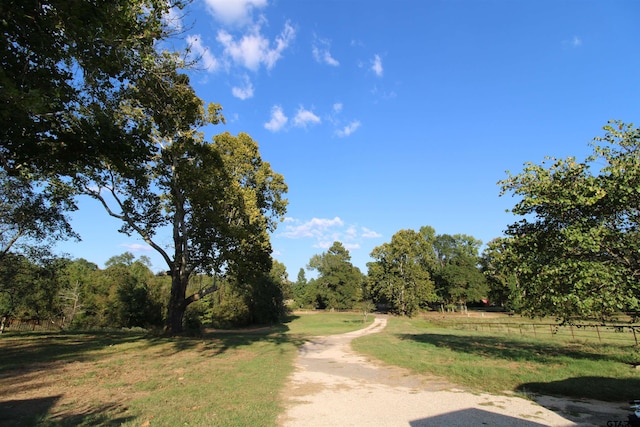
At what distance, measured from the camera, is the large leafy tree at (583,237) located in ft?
27.7

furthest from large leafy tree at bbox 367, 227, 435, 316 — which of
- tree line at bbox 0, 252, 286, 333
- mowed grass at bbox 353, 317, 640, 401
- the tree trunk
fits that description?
the tree trunk

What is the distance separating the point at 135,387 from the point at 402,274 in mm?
51125

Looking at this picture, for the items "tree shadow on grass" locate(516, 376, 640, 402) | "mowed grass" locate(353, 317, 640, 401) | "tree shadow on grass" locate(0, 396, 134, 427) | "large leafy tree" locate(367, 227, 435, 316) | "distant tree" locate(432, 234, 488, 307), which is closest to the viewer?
"tree shadow on grass" locate(0, 396, 134, 427)

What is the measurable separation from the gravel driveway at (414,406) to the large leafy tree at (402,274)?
45429mm

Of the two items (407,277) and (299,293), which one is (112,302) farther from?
(299,293)

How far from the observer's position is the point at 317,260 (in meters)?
94.1

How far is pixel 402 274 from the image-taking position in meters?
54.9

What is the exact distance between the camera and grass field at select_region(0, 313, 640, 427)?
18.8ft

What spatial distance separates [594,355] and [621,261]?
296 inches

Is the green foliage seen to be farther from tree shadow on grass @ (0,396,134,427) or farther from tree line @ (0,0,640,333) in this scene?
tree shadow on grass @ (0,396,134,427)

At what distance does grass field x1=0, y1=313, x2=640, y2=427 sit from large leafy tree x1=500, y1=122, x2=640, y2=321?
2226mm

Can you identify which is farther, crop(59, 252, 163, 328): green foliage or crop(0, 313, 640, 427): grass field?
crop(59, 252, 163, 328): green foliage

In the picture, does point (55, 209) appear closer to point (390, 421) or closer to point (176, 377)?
point (176, 377)

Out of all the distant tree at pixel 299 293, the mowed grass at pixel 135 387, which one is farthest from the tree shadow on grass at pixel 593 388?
the distant tree at pixel 299 293
